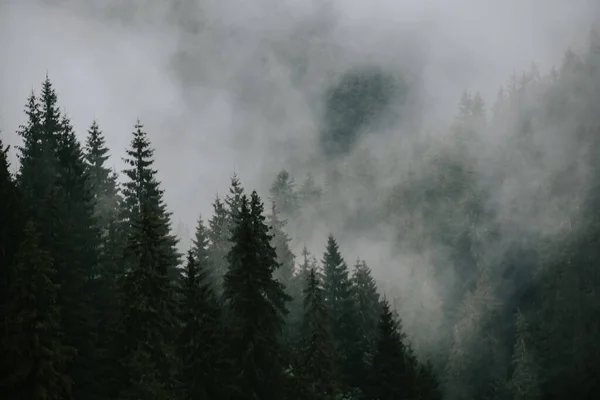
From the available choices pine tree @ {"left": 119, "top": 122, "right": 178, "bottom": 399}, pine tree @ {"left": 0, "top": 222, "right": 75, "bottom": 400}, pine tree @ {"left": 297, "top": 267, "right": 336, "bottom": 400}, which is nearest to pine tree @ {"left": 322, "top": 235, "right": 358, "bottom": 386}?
pine tree @ {"left": 297, "top": 267, "right": 336, "bottom": 400}

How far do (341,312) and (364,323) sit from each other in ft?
11.8

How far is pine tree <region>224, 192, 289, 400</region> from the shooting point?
34.5 metres

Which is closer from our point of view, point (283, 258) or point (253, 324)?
point (253, 324)

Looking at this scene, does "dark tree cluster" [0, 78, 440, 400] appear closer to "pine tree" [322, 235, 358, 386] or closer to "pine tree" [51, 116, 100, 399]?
"pine tree" [51, 116, 100, 399]

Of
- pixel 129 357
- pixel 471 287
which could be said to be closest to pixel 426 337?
pixel 471 287

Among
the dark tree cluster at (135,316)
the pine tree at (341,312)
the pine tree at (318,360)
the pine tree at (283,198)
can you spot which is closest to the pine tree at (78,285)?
the dark tree cluster at (135,316)

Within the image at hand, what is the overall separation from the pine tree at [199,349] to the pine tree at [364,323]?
23597mm

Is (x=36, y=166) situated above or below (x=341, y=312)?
above

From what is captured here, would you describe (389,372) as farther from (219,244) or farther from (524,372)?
(524,372)

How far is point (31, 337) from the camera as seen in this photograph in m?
26.4

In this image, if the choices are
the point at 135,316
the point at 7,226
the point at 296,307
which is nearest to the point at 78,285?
the point at 7,226

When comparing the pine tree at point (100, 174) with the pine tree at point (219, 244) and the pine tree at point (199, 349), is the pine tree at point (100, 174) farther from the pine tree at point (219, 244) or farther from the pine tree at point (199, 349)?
the pine tree at point (199, 349)

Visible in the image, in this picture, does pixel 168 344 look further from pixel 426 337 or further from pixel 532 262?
pixel 532 262

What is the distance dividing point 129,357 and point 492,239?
82281mm
